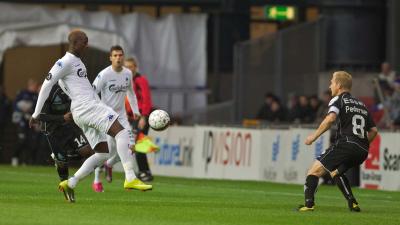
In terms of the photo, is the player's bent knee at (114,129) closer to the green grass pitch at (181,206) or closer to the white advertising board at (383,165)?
the green grass pitch at (181,206)

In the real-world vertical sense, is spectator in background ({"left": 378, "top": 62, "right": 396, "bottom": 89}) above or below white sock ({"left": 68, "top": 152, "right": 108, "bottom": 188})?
above

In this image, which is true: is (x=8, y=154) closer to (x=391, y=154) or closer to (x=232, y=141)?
(x=232, y=141)

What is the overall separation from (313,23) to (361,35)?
132 centimetres

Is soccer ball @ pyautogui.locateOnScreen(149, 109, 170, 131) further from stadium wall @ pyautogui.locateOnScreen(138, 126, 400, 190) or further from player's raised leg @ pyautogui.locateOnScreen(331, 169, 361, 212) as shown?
stadium wall @ pyautogui.locateOnScreen(138, 126, 400, 190)

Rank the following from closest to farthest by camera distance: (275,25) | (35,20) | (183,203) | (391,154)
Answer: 1. (183,203)
2. (391,154)
3. (35,20)
4. (275,25)

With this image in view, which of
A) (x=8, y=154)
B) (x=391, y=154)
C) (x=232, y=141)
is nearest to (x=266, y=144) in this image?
(x=232, y=141)

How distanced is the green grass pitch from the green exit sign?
48.1 ft

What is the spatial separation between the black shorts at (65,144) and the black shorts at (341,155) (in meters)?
3.63

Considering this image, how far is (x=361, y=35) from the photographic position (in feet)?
112

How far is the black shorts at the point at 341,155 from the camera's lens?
17484 mm

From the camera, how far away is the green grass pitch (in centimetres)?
1573

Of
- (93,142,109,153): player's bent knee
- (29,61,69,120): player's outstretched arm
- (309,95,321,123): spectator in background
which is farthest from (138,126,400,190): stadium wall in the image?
(29,61,69,120): player's outstretched arm

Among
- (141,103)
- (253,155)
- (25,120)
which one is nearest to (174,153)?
(253,155)

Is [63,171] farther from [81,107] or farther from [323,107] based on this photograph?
[323,107]
